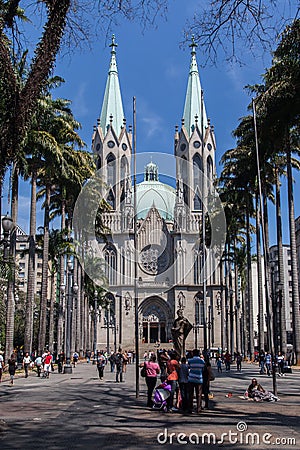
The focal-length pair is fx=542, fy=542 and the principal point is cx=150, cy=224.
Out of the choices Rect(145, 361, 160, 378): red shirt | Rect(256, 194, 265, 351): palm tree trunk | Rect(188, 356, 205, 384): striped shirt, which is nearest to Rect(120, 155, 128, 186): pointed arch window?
Rect(256, 194, 265, 351): palm tree trunk

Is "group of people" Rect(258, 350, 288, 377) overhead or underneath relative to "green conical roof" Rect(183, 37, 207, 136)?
underneath

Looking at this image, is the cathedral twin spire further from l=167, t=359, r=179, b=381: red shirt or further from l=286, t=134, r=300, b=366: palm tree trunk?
l=167, t=359, r=179, b=381: red shirt

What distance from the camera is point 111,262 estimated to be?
8194 centimetres

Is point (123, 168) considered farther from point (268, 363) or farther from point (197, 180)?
point (268, 363)

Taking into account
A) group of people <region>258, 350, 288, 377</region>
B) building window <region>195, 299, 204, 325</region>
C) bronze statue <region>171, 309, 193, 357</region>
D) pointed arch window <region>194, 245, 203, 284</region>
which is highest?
pointed arch window <region>194, 245, 203, 284</region>

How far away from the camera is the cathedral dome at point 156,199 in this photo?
90750mm

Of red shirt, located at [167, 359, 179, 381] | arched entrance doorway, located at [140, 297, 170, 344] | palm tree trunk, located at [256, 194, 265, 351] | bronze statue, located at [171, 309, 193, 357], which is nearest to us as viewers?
red shirt, located at [167, 359, 179, 381]

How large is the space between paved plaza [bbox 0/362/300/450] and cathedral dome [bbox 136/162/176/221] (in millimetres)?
73515

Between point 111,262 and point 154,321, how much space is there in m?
11.0

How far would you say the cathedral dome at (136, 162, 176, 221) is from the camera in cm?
9075

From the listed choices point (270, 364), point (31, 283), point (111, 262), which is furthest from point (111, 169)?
point (270, 364)

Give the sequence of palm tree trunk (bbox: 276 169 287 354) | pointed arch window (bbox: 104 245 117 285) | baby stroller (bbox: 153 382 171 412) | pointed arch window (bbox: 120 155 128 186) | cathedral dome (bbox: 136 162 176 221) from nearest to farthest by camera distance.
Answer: baby stroller (bbox: 153 382 171 412)
palm tree trunk (bbox: 276 169 287 354)
pointed arch window (bbox: 104 245 117 285)
pointed arch window (bbox: 120 155 128 186)
cathedral dome (bbox: 136 162 176 221)

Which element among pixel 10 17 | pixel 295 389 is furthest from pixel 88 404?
pixel 10 17

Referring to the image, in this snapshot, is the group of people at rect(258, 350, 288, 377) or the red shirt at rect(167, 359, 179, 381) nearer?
the red shirt at rect(167, 359, 179, 381)
